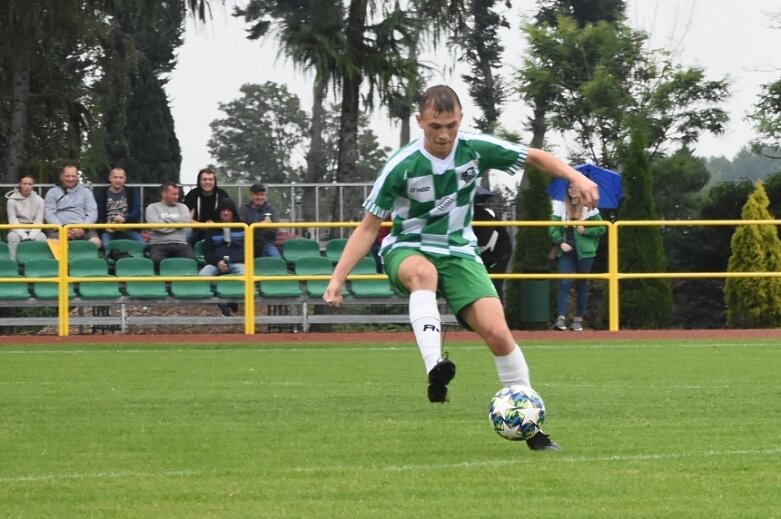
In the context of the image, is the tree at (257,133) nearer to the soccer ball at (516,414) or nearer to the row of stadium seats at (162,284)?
the row of stadium seats at (162,284)

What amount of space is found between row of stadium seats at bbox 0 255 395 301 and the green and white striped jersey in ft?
37.1

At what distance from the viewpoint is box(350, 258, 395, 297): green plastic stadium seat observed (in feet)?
64.2

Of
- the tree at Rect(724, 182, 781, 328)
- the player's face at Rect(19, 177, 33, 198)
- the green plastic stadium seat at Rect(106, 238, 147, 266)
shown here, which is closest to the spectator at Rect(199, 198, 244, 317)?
the green plastic stadium seat at Rect(106, 238, 147, 266)

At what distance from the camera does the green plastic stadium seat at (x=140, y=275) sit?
19.2 metres

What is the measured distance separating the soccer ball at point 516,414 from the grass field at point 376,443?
0.12 metres

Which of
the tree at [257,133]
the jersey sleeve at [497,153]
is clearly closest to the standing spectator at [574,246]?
the jersey sleeve at [497,153]

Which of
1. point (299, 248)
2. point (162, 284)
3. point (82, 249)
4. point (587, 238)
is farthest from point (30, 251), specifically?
point (587, 238)

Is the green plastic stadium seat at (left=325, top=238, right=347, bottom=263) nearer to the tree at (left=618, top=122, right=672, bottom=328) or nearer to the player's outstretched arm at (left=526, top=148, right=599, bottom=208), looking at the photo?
the tree at (left=618, top=122, right=672, bottom=328)

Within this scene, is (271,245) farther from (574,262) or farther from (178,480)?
(178,480)

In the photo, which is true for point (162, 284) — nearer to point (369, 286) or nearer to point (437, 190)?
point (369, 286)

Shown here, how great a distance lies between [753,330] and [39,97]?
1555 cm

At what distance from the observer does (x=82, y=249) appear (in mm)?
19219

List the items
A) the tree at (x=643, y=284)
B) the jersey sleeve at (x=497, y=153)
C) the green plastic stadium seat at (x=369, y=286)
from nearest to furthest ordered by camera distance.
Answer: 1. the jersey sleeve at (x=497, y=153)
2. the green plastic stadium seat at (x=369, y=286)
3. the tree at (x=643, y=284)

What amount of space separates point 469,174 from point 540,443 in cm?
136
